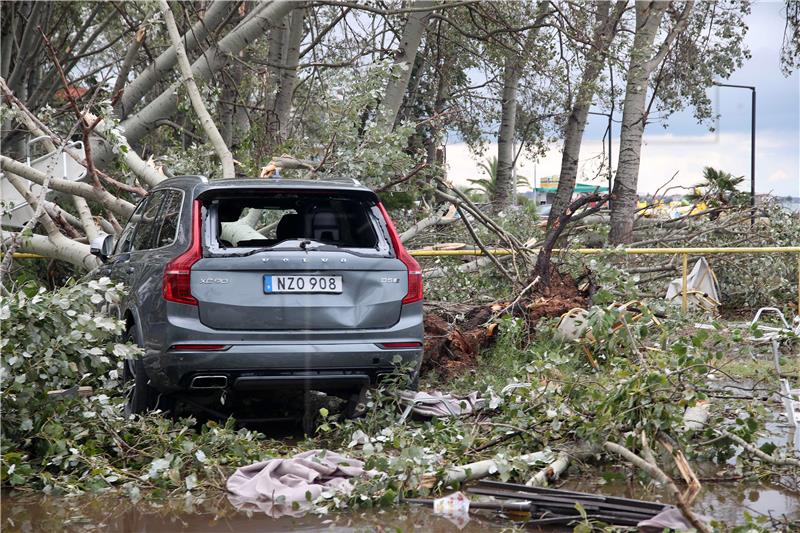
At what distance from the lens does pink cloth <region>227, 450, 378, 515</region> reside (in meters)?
5.51

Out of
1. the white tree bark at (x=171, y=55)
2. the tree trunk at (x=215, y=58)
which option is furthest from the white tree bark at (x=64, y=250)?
the white tree bark at (x=171, y=55)

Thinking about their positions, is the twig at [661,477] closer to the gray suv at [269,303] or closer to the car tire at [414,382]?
the car tire at [414,382]

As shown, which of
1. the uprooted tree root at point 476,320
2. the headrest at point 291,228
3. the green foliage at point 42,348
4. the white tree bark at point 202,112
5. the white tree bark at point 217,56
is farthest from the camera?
the white tree bark at point 217,56

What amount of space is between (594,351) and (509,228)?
6.66 meters

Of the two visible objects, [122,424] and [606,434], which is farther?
[122,424]

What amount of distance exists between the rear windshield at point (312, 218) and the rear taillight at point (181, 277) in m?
0.33

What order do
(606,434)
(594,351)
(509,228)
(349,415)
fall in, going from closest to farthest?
(606,434), (349,415), (594,351), (509,228)

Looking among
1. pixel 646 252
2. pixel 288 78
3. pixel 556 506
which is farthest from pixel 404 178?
pixel 288 78

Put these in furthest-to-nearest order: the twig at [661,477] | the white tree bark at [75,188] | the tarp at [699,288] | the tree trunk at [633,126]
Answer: the tree trunk at [633,126], the tarp at [699,288], the white tree bark at [75,188], the twig at [661,477]

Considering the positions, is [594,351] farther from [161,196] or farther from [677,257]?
[677,257]

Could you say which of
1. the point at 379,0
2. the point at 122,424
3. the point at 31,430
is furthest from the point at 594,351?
the point at 379,0

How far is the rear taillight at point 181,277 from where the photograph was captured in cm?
668

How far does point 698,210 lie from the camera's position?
1664cm

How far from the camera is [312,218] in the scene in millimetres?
7535
